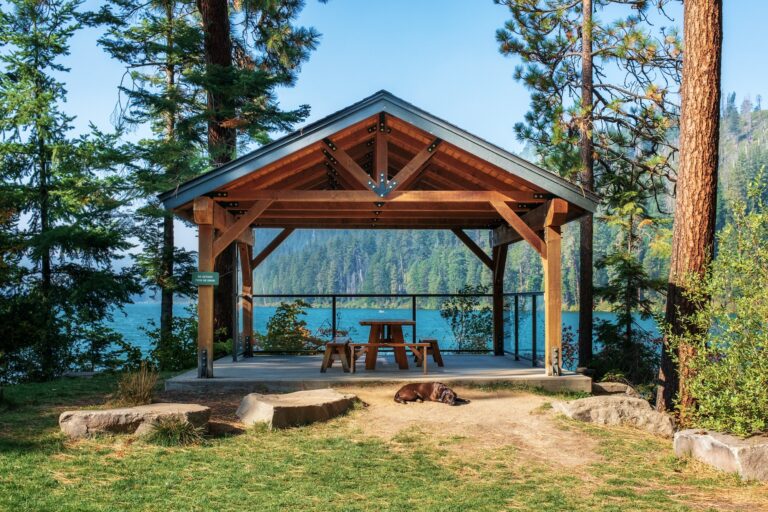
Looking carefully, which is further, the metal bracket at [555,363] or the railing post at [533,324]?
the railing post at [533,324]

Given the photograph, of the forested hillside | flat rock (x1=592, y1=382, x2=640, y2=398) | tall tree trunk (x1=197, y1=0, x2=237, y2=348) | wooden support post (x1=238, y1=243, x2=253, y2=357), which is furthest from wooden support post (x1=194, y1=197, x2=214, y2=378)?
the forested hillside

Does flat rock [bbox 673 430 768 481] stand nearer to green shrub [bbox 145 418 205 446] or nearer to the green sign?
green shrub [bbox 145 418 205 446]

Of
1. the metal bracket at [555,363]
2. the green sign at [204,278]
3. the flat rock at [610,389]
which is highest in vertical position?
the green sign at [204,278]

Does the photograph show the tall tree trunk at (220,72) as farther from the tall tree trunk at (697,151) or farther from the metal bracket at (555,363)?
the tall tree trunk at (697,151)

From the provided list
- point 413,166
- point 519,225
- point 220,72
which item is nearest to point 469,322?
point 519,225

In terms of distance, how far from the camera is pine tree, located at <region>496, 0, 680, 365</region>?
13.9 metres

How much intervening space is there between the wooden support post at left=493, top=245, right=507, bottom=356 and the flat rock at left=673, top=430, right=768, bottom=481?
6.57m

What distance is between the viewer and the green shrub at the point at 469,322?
50.5 feet

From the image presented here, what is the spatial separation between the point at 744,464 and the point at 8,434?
6685 mm

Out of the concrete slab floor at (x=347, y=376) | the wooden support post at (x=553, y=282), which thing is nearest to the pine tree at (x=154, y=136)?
the concrete slab floor at (x=347, y=376)

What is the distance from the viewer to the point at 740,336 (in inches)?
256

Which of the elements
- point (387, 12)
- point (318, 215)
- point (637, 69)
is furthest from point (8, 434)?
point (387, 12)

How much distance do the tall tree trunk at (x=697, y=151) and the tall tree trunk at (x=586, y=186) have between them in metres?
4.93

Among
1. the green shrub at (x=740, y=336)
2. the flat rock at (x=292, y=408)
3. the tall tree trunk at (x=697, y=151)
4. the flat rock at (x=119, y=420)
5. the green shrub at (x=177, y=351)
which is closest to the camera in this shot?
the green shrub at (x=740, y=336)
